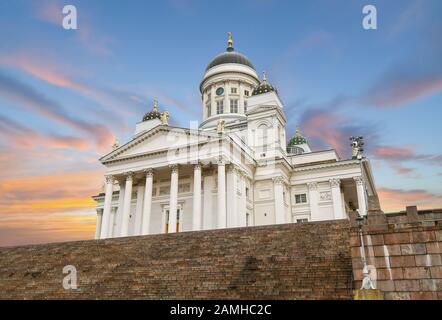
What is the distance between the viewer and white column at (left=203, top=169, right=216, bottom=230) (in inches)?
1266

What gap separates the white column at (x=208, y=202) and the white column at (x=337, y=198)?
12.7 meters

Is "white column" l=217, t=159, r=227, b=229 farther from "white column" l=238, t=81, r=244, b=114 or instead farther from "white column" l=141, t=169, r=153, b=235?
"white column" l=238, t=81, r=244, b=114

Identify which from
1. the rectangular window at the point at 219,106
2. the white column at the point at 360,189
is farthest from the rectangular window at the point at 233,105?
the white column at the point at 360,189

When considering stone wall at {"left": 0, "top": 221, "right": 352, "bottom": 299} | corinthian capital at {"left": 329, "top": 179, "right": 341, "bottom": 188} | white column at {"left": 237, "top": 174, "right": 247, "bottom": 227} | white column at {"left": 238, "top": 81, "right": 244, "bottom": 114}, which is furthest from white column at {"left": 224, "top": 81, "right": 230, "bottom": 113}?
stone wall at {"left": 0, "top": 221, "right": 352, "bottom": 299}

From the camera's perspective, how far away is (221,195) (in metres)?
29.9

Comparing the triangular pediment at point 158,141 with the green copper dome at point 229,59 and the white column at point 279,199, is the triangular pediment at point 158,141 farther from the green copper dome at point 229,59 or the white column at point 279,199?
the green copper dome at point 229,59

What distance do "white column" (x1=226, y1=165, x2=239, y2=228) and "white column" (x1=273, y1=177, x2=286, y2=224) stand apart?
4905 millimetres

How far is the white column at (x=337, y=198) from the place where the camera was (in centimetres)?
3603

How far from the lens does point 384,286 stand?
11.0m

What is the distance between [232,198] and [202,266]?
16.6 metres

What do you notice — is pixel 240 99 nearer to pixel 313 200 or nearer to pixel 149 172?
pixel 313 200
